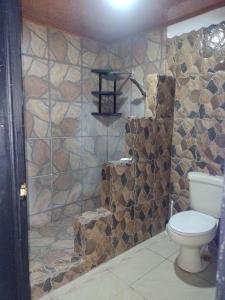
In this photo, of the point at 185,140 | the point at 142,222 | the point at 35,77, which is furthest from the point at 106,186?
the point at 35,77

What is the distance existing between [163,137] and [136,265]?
49.2 inches

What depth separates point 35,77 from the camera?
7.77ft

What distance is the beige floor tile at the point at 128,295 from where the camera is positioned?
5.54ft

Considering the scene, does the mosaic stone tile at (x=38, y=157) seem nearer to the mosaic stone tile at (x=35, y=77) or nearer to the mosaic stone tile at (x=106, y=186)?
the mosaic stone tile at (x=35, y=77)

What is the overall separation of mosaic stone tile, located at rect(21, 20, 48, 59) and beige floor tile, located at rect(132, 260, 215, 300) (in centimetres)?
230

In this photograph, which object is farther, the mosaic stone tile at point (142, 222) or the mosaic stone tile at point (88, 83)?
the mosaic stone tile at point (88, 83)

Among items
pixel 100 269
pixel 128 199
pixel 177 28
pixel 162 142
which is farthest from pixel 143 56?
pixel 100 269

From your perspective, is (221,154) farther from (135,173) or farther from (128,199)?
(128,199)

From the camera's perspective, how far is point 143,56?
2.65 meters

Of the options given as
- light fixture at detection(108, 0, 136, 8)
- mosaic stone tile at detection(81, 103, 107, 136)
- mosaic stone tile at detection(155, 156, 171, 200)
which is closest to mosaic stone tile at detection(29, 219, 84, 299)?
mosaic stone tile at detection(155, 156, 171, 200)

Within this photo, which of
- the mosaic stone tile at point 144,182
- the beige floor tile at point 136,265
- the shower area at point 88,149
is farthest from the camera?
the mosaic stone tile at point 144,182

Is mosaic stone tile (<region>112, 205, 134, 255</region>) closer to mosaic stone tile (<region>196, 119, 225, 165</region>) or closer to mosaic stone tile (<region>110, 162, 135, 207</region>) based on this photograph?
mosaic stone tile (<region>110, 162, 135, 207</region>)

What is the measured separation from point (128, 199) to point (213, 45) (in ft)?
5.27

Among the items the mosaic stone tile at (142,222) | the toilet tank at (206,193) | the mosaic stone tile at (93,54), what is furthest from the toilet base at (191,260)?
the mosaic stone tile at (93,54)
